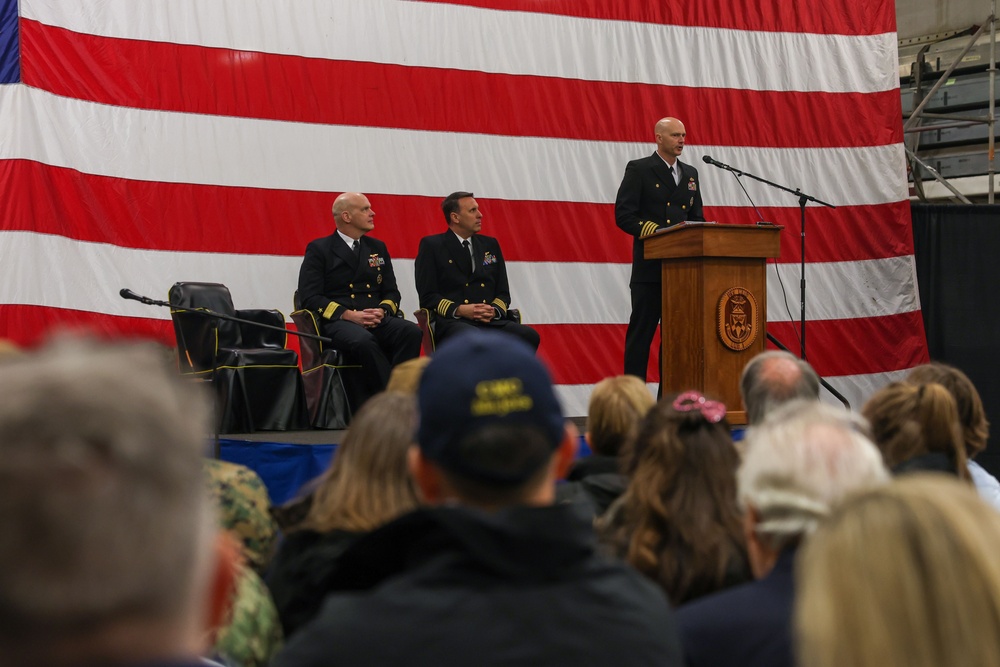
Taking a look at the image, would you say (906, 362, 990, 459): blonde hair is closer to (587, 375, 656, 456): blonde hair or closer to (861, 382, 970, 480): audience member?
(861, 382, 970, 480): audience member

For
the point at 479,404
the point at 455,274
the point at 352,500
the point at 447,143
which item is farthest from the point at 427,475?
the point at 447,143

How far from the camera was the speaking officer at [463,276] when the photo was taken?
5375 mm

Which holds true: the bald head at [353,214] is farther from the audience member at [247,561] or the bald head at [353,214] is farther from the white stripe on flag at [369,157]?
the audience member at [247,561]

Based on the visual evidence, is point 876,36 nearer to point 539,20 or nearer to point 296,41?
point 539,20

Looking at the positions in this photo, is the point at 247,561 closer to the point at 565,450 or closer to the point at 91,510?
the point at 565,450

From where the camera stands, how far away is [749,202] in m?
7.00

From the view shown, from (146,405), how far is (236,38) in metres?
5.59

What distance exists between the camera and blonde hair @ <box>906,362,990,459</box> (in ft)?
8.39

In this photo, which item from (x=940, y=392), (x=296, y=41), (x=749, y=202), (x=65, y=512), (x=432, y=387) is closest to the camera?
(x=65, y=512)

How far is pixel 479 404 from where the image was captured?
1.01 meters

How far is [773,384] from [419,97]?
13.1 ft

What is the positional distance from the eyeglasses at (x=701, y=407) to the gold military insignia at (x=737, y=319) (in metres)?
2.95

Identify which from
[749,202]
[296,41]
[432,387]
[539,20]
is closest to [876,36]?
[749,202]

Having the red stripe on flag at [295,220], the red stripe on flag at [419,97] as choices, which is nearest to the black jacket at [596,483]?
the red stripe on flag at [295,220]
